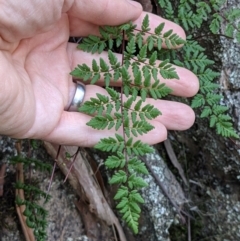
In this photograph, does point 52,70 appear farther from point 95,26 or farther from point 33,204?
point 33,204

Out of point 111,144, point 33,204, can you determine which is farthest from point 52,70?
point 33,204

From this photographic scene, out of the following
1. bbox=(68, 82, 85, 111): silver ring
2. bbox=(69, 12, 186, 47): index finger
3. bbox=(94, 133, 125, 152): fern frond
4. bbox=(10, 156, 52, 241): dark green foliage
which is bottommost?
bbox=(10, 156, 52, 241): dark green foliage

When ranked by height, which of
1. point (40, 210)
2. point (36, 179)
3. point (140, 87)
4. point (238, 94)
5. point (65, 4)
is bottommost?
point (36, 179)

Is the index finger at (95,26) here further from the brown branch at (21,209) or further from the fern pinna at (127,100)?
the brown branch at (21,209)

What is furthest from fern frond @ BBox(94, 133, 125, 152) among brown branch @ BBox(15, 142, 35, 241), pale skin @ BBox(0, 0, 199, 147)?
brown branch @ BBox(15, 142, 35, 241)

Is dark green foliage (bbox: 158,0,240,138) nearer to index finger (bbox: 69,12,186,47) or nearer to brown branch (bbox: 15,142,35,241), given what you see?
index finger (bbox: 69,12,186,47)

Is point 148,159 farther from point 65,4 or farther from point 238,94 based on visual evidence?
point 65,4

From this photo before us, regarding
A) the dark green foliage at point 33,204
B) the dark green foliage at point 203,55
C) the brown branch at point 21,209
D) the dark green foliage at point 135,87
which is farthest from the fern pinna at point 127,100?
the brown branch at point 21,209

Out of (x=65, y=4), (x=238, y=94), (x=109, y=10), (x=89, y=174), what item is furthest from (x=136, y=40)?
(x=89, y=174)
